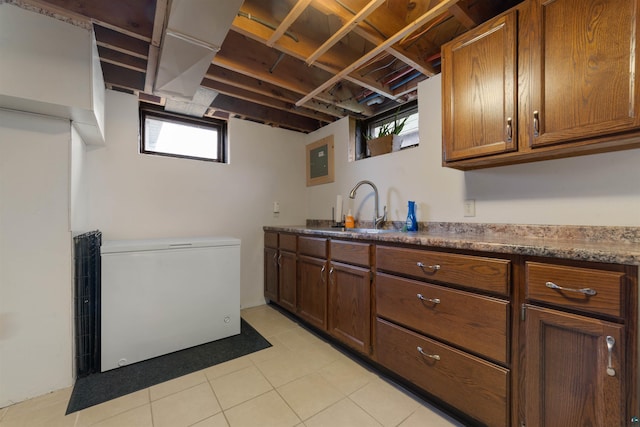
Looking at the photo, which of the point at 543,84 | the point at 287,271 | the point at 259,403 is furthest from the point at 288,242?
the point at 543,84

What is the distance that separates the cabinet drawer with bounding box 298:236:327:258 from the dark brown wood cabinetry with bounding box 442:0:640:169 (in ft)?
3.49

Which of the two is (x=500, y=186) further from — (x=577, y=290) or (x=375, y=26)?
(x=375, y=26)

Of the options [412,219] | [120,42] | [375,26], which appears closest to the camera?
[375,26]

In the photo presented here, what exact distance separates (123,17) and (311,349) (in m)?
2.47

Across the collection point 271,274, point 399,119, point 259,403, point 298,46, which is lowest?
point 259,403

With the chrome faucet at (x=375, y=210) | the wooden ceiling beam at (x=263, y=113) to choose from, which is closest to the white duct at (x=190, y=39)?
the wooden ceiling beam at (x=263, y=113)

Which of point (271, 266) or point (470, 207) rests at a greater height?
point (470, 207)

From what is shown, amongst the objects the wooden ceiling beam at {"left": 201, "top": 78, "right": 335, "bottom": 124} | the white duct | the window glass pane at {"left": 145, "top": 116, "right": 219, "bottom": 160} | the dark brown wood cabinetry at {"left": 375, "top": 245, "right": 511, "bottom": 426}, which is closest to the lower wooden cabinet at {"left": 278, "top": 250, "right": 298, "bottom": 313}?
the dark brown wood cabinetry at {"left": 375, "top": 245, "right": 511, "bottom": 426}

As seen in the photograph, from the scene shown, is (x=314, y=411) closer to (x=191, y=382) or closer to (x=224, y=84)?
(x=191, y=382)

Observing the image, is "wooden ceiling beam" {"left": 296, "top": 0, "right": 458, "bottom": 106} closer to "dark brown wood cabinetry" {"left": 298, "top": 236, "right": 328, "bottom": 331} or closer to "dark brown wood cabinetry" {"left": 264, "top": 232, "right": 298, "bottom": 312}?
"dark brown wood cabinetry" {"left": 298, "top": 236, "right": 328, "bottom": 331}

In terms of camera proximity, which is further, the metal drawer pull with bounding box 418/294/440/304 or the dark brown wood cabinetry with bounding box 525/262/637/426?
the metal drawer pull with bounding box 418/294/440/304

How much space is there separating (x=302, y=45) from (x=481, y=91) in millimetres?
1177

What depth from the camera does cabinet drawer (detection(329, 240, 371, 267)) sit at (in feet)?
5.43

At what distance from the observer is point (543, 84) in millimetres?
1197
